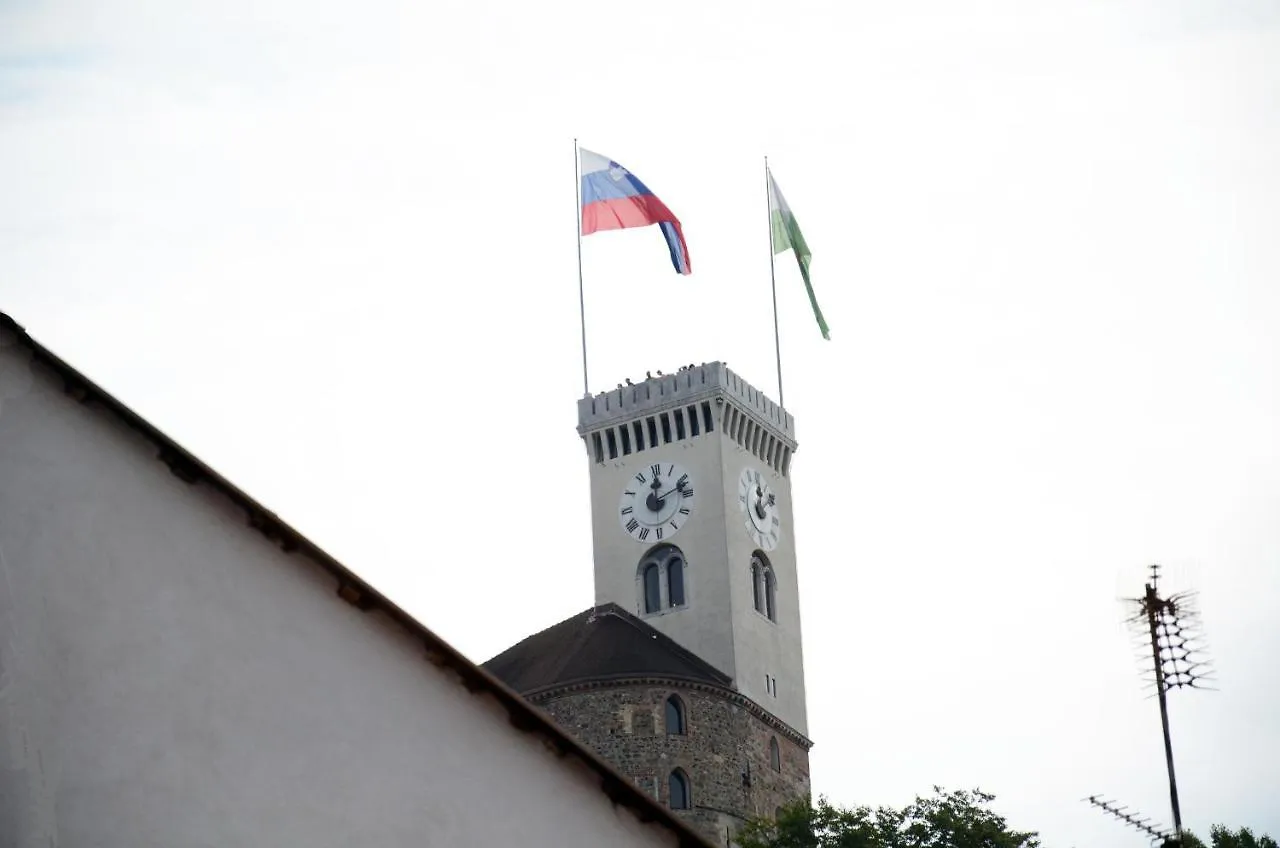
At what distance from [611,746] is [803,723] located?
32.9ft

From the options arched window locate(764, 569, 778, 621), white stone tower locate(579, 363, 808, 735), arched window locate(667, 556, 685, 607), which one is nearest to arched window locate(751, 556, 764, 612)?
white stone tower locate(579, 363, 808, 735)

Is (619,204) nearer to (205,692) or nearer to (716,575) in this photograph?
(716,575)

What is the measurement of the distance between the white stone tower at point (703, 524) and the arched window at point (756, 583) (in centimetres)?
3

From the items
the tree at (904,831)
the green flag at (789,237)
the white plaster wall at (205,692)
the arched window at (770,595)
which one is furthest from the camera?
the green flag at (789,237)

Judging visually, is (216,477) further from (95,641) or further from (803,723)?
(803,723)

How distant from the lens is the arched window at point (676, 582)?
6838cm

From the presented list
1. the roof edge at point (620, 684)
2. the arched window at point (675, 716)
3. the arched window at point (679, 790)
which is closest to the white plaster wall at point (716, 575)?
the roof edge at point (620, 684)

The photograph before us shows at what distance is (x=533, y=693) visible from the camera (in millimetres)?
62281

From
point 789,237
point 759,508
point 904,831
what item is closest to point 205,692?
point 904,831

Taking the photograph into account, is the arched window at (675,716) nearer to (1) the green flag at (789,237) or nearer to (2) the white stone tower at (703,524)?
(2) the white stone tower at (703,524)

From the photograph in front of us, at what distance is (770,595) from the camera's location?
70375 mm

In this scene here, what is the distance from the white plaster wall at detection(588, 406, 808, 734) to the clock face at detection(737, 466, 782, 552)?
1.12ft

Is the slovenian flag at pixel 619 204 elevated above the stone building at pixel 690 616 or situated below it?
above

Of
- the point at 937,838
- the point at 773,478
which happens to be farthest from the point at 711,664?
the point at 937,838
